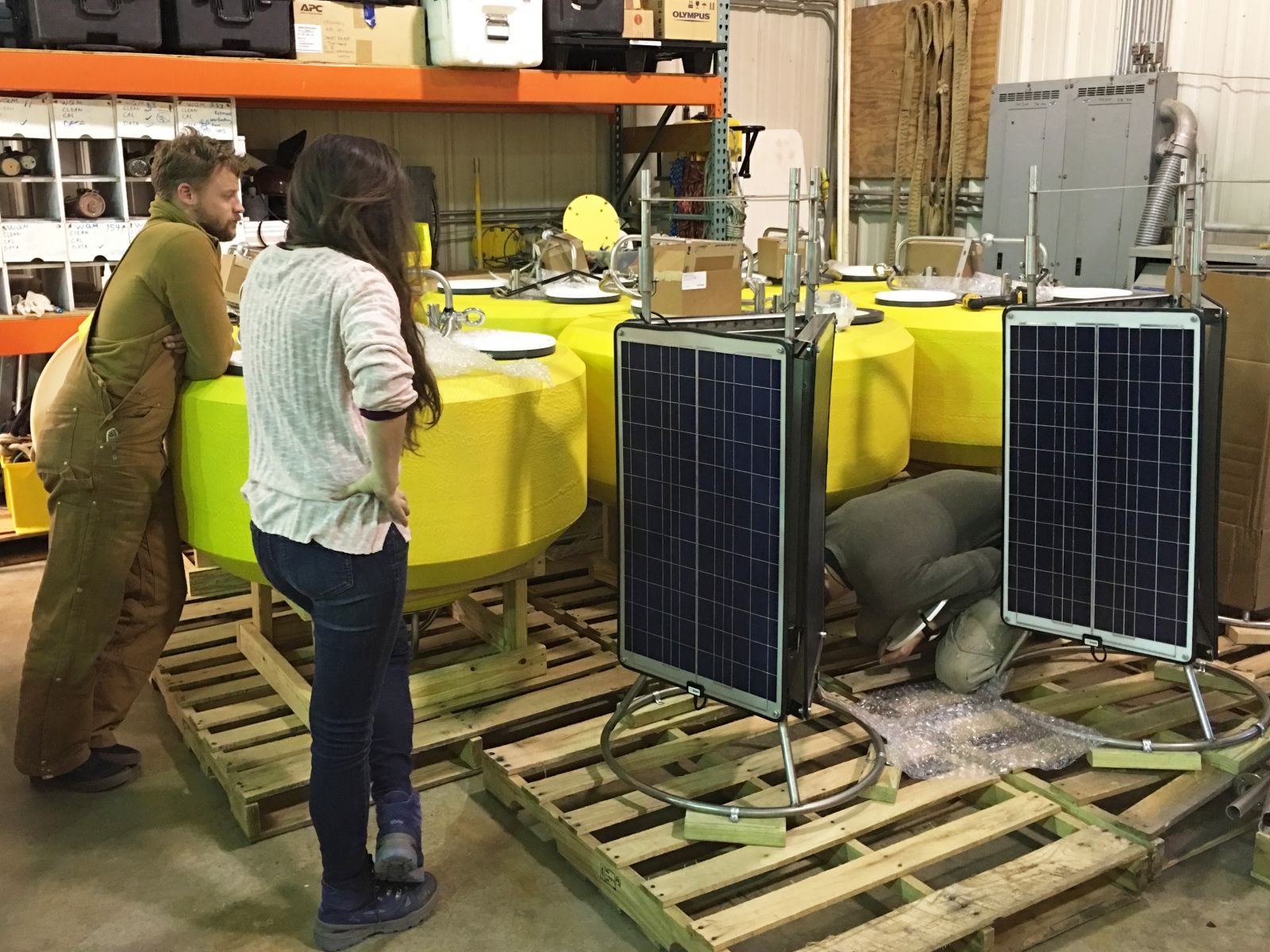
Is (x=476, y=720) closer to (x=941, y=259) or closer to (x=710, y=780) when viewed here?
(x=710, y=780)

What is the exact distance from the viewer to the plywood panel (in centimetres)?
702

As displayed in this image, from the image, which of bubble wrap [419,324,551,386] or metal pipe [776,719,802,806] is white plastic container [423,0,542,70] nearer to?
bubble wrap [419,324,551,386]

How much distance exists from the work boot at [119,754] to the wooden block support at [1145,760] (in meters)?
2.39

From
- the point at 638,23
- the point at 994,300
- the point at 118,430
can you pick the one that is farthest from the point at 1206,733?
the point at 638,23

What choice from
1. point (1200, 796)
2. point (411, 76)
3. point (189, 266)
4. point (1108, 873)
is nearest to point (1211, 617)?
point (1200, 796)

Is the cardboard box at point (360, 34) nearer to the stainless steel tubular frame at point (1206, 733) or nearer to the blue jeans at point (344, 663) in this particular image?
the blue jeans at point (344, 663)

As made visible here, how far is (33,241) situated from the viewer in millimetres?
4160

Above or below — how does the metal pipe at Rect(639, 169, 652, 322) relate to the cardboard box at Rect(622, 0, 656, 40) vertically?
below

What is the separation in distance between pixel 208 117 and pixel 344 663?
3153 millimetres

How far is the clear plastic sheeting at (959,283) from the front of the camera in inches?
166

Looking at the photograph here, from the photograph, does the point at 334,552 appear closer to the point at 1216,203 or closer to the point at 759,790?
the point at 759,790

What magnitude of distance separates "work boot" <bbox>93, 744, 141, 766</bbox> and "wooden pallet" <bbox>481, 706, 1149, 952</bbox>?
0.92 m

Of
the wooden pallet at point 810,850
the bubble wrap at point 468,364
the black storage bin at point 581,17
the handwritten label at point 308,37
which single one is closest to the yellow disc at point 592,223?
the black storage bin at point 581,17

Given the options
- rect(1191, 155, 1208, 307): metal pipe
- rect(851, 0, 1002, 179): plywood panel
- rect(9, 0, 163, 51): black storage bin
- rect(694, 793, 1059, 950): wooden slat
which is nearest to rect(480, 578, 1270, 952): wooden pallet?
rect(694, 793, 1059, 950): wooden slat
